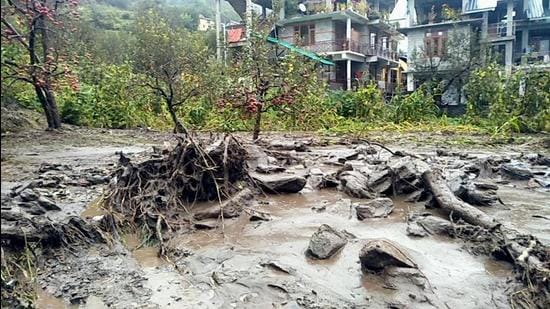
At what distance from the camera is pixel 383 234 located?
14.4 feet

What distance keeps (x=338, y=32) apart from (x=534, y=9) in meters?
12.0

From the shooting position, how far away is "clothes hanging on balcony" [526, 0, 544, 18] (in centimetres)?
2775

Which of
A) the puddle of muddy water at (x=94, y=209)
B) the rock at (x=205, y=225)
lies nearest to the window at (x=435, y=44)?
the rock at (x=205, y=225)

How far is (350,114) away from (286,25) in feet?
42.9

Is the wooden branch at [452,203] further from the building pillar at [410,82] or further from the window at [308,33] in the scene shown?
the window at [308,33]

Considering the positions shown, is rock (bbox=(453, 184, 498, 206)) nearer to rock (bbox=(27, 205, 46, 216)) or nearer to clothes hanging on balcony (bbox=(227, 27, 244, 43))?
rock (bbox=(27, 205, 46, 216))

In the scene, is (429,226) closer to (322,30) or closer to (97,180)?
(97,180)

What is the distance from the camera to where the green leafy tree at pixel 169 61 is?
15.7m

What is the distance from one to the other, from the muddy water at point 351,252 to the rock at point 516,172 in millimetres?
2734

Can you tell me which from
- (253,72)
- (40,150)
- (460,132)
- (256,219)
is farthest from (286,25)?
(256,219)

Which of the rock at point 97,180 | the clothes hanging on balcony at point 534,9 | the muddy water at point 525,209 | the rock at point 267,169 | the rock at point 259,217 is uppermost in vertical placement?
the clothes hanging on balcony at point 534,9

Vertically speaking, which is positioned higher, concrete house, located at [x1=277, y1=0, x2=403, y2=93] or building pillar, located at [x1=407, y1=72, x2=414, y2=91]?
concrete house, located at [x1=277, y1=0, x2=403, y2=93]

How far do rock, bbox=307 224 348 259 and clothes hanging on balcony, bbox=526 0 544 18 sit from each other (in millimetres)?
29502

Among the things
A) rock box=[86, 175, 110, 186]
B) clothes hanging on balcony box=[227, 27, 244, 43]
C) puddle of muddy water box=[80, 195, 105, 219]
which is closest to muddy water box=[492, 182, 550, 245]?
puddle of muddy water box=[80, 195, 105, 219]
